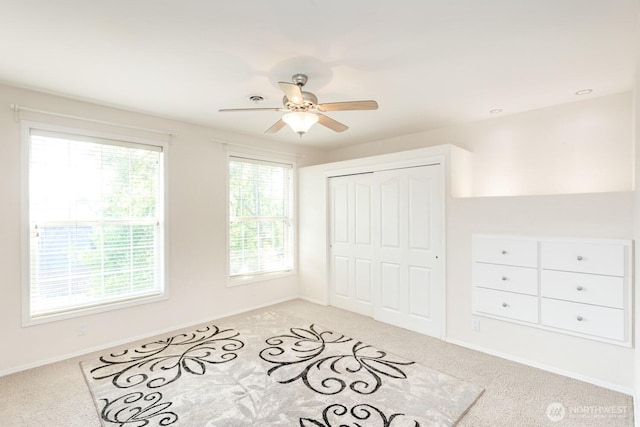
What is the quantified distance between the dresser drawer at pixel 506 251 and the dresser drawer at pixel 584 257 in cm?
9

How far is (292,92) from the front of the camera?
218 cm

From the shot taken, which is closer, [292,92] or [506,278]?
[292,92]

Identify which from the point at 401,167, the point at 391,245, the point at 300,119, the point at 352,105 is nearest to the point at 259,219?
the point at 391,245

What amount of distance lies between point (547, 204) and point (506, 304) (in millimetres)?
1035

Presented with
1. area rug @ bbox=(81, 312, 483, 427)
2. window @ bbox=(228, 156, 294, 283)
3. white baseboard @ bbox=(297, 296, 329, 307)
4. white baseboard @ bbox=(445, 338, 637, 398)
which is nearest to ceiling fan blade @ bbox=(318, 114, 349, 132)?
window @ bbox=(228, 156, 294, 283)

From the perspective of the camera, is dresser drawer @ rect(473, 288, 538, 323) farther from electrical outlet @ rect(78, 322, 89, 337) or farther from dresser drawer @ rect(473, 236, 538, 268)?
electrical outlet @ rect(78, 322, 89, 337)

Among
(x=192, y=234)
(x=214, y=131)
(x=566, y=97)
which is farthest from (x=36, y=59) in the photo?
(x=566, y=97)

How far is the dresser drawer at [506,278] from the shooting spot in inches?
115

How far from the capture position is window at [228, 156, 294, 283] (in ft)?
14.6

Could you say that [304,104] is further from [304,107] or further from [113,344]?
[113,344]

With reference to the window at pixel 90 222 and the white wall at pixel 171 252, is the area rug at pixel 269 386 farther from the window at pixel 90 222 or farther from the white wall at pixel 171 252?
the window at pixel 90 222

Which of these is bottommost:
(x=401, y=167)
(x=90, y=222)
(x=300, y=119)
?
(x=90, y=222)

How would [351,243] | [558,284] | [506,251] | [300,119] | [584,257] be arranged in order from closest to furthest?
[300,119] → [584,257] → [558,284] → [506,251] → [351,243]

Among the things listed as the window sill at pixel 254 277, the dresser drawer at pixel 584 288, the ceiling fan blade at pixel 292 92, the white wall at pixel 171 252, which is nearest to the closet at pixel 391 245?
the window sill at pixel 254 277
